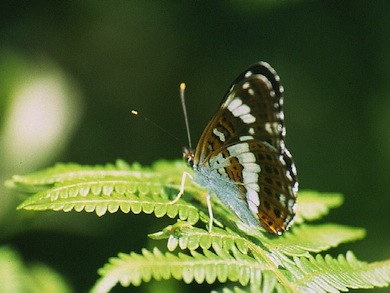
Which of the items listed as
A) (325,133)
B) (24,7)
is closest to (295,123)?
(325,133)

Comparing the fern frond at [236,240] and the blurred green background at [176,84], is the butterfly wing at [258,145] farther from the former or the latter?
the blurred green background at [176,84]

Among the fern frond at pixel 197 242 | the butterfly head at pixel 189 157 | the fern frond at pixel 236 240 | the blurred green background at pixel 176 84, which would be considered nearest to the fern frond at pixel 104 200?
the fern frond at pixel 197 242

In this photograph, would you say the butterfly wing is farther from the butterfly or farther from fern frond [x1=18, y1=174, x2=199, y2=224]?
fern frond [x1=18, y1=174, x2=199, y2=224]

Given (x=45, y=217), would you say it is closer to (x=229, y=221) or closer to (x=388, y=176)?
(x=229, y=221)

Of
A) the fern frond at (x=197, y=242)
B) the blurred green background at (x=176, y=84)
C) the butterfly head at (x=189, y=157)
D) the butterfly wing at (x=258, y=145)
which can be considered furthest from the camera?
the blurred green background at (x=176, y=84)

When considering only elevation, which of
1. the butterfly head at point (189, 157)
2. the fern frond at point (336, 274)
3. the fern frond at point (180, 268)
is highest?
the butterfly head at point (189, 157)

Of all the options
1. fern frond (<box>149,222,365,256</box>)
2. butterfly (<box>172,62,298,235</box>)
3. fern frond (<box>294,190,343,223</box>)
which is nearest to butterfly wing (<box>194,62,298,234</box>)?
butterfly (<box>172,62,298,235</box>)
